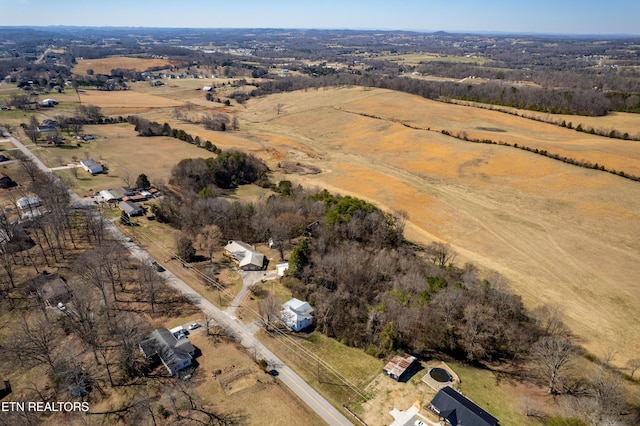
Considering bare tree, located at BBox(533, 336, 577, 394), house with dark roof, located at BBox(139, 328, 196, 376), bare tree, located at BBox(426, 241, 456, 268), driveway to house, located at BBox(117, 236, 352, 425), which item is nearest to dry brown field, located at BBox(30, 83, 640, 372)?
bare tree, located at BBox(426, 241, 456, 268)

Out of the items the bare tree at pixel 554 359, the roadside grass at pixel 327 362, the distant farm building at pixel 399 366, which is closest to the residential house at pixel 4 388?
the roadside grass at pixel 327 362

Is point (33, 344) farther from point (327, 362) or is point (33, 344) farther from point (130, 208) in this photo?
point (130, 208)

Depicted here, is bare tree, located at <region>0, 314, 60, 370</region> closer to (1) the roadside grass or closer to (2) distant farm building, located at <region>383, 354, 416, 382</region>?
(1) the roadside grass

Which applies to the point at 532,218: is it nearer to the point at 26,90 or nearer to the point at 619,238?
the point at 619,238

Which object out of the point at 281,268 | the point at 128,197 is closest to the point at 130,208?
the point at 128,197

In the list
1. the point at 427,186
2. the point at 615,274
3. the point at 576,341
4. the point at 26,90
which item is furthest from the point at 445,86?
the point at 26,90

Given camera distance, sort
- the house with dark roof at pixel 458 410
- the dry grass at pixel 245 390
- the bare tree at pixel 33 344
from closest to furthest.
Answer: the house with dark roof at pixel 458 410 < the dry grass at pixel 245 390 < the bare tree at pixel 33 344

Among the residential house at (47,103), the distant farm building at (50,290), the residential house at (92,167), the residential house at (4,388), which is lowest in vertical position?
the residential house at (4,388)

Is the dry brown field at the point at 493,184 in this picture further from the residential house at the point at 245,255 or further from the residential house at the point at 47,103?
the residential house at the point at 47,103
